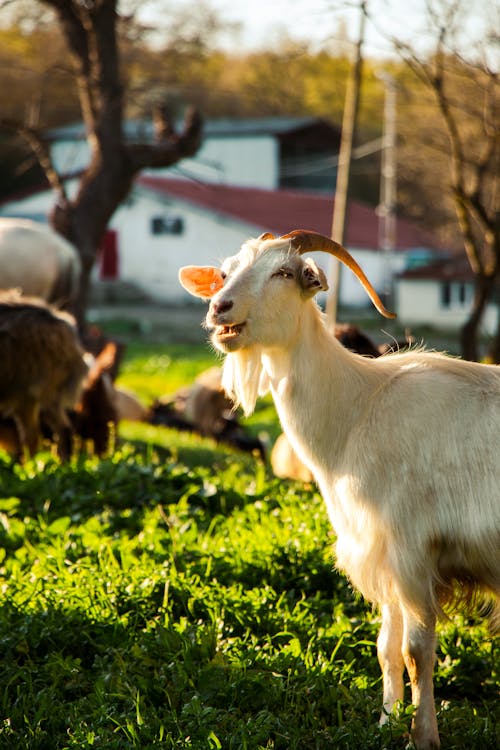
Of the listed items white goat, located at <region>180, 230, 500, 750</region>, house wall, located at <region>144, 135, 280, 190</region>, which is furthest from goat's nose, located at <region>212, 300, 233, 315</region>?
house wall, located at <region>144, 135, 280, 190</region>

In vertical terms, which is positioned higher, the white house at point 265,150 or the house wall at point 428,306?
the white house at point 265,150

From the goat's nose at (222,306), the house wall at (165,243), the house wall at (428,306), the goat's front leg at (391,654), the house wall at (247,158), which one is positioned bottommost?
the house wall at (428,306)

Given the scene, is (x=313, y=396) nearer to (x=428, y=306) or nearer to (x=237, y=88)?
(x=428, y=306)

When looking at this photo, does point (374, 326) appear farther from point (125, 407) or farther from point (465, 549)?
point (465, 549)

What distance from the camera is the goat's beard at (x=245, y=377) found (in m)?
4.35

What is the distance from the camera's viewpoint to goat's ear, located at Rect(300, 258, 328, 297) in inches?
166

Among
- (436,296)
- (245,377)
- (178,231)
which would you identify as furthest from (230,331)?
(178,231)

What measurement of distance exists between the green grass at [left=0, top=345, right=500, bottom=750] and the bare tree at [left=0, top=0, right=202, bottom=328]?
300 inches

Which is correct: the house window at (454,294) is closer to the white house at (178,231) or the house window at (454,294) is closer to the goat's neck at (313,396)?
the white house at (178,231)

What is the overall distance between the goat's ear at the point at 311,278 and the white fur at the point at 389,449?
0.03 meters

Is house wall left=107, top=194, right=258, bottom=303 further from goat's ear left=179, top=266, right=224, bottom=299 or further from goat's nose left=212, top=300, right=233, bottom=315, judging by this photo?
goat's nose left=212, top=300, right=233, bottom=315

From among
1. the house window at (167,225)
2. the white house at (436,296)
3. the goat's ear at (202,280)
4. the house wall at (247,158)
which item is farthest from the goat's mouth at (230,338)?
the house wall at (247,158)

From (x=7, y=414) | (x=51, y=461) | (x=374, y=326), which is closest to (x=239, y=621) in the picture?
(x=51, y=461)

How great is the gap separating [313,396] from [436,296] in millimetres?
35496
